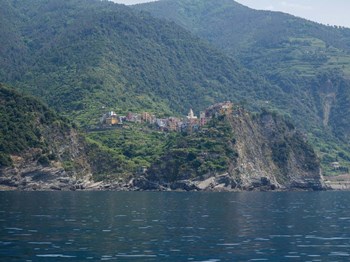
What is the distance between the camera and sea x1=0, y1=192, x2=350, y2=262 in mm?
50750

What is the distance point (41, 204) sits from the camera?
102312 millimetres

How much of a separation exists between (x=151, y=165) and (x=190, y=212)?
8917 cm

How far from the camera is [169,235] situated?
6281 centimetres

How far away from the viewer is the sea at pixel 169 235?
167 ft

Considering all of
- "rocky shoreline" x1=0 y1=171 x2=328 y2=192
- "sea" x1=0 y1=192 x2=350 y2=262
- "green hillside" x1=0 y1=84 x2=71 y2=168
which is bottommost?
"rocky shoreline" x1=0 y1=171 x2=328 y2=192

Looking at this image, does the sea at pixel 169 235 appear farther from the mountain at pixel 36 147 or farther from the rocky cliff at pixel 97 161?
the rocky cliff at pixel 97 161

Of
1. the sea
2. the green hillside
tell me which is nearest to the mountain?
the green hillside

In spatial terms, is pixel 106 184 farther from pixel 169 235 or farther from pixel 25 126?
pixel 169 235

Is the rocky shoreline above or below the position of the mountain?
below

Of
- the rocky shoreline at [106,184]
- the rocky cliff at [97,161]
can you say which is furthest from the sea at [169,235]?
the rocky cliff at [97,161]

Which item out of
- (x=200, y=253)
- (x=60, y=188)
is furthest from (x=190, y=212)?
(x=60, y=188)

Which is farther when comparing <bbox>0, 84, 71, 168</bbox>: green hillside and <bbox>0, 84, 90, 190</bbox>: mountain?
<bbox>0, 84, 71, 168</bbox>: green hillside

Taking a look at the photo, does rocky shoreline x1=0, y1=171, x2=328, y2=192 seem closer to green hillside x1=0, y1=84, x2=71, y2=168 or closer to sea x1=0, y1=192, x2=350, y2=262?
green hillside x1=0, y1=84, x2=71, y2=168

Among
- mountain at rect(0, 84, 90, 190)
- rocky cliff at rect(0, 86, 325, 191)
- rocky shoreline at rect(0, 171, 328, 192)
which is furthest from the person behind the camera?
rocky cliff at rect(0, 86, 325, 191)
